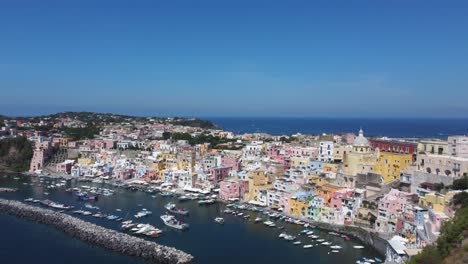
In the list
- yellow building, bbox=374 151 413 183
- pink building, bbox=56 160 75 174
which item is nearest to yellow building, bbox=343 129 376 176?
yellow building, bbox=374 151 413 183

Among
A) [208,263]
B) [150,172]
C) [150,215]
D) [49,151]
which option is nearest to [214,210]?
[150,215]

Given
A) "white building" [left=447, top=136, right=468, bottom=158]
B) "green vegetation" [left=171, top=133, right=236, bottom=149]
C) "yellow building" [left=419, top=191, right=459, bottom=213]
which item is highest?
"white building" [left=447, top=136, right=468, bottom=158]

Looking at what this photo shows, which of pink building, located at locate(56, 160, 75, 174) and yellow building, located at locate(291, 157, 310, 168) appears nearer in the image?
yellow building, located at locate(291, 157, 310, 168)

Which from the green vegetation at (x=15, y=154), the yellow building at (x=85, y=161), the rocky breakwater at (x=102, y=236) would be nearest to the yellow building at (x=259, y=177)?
the rocky breakwater at (x=102, y=236)

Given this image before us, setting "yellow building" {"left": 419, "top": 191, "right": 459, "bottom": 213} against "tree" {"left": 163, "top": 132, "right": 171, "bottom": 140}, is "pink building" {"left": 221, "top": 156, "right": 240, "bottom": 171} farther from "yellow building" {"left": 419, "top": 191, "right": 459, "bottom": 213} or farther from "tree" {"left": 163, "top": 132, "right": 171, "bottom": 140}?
"tree" {"left": 163, "top": 132, "right": 171, "bottom": 140}

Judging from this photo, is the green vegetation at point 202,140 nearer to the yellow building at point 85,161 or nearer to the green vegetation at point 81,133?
the green vegetation at point 81,133

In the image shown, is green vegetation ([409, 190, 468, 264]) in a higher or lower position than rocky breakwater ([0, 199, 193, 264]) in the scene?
higher
